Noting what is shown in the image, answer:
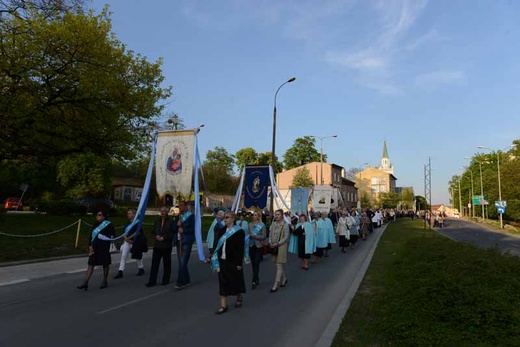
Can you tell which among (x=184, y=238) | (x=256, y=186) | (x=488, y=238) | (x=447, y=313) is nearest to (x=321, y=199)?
(x=488, y=238)

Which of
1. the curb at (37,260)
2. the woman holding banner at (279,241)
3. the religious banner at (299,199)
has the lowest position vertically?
the curb at (37,260)

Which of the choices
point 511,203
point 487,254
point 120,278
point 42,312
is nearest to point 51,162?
point 120,278

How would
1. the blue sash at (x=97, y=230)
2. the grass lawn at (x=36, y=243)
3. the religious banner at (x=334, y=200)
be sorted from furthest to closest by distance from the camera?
the religious banner at (x=334, y=200) < the grass lawn at (x=36, y=243) < the blue sash at (x=97, y=230)

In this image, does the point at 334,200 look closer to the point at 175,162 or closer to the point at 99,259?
the point at 175,162

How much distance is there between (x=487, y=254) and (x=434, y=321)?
4.01 metres

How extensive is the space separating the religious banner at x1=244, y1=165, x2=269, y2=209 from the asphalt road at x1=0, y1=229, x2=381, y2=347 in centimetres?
507

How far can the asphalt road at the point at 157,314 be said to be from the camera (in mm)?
5520

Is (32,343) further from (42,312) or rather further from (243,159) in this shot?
(243,159)

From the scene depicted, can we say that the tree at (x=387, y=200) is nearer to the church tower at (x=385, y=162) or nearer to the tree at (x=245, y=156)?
the tree at (x=245, y=156)

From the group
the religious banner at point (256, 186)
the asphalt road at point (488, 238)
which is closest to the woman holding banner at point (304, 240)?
the religious banner at point (256, 186)

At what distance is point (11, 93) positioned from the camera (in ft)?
54.0

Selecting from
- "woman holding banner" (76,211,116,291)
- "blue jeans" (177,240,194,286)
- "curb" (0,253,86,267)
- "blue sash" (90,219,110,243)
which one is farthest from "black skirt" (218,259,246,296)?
"curb" (0,253,86,267)

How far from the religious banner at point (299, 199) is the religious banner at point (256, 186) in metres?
9.90

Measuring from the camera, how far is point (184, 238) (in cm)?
932
